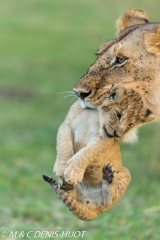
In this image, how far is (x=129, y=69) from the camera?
4012 mm

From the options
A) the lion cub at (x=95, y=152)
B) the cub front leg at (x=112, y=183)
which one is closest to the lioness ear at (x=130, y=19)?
the lion cub at (x=95, y=152)

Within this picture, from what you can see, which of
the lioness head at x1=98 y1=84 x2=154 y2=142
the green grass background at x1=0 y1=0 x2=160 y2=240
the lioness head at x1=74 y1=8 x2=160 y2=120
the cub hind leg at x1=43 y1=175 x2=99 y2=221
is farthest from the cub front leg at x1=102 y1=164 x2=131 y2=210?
the green grass background at x1=0 y1=0 x2=160 y2=240

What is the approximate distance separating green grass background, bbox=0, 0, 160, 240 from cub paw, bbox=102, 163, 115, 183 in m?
1.01

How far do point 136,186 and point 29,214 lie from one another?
2.29 meters

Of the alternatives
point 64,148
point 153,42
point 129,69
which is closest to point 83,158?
point 64,148

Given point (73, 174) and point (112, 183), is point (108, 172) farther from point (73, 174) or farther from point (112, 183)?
point (73, 174)

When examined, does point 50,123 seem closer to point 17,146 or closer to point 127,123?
point 17,146

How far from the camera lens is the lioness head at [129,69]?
3.92 meters

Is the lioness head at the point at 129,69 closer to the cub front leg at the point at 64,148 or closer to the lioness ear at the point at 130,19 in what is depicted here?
the cub front leg at the point at 64,148

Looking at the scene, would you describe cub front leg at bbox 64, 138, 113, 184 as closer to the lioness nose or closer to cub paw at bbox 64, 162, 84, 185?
cub paw at bbox 64, 162, 84, 185

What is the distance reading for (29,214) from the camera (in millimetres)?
7043

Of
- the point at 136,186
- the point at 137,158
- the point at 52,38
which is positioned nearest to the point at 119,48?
the point at 136,186

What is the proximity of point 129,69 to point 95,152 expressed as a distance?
53 cm

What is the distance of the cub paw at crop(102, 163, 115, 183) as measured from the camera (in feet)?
12.6
